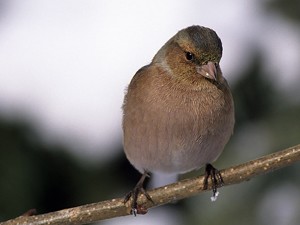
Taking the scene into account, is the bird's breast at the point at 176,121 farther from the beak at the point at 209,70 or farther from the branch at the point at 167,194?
the branch at the point at 167,194

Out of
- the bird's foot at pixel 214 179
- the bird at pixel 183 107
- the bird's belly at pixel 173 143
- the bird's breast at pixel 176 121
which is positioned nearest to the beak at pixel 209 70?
the bird at pixel 183 107

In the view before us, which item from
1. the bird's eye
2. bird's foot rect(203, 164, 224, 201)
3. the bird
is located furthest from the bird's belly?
the bird's eye

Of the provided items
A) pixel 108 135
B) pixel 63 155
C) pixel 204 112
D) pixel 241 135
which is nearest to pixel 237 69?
pixel 241 135

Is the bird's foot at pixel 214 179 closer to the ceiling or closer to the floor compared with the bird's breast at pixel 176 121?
closer to the floor

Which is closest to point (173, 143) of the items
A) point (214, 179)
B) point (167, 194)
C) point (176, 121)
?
point (176, 121)

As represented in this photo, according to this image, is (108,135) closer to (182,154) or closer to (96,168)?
(96,168)

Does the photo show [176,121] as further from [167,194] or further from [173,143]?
[167,194]
